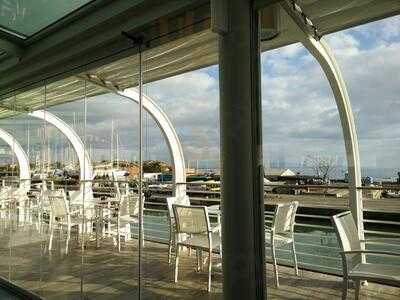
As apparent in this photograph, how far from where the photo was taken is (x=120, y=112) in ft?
10.4

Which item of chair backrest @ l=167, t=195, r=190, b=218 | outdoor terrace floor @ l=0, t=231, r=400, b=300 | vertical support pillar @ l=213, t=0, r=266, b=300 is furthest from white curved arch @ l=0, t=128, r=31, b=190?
vertical support pillar @ l=213, t=0, r=266, b=300

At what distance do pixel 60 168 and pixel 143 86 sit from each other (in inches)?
61.0

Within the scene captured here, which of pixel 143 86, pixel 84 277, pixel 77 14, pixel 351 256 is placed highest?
pixel 77 14

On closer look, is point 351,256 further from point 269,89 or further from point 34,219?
point 34,219

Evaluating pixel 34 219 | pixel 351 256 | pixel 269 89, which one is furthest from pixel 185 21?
pixel 34 219

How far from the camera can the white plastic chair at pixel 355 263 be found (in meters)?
2.18

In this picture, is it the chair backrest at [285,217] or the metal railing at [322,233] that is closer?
the metal railing at [322,233]

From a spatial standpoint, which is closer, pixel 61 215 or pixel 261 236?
pixel 261 236

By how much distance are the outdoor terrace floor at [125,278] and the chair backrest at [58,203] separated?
11.3 inches

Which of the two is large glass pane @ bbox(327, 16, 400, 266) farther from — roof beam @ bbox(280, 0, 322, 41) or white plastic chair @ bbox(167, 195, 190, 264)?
white plastic chair @ bbox(167, 195, 190, 264)

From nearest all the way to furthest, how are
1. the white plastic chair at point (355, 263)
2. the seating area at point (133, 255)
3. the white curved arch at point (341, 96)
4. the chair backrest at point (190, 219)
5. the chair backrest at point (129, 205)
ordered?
the white curved arch at point (341, 96)
the white plastic chair at point (355, 263)
the seating area at point (133, 255)
the chair backrest at point (129, 205)
the chair backrest at point (190, 219)

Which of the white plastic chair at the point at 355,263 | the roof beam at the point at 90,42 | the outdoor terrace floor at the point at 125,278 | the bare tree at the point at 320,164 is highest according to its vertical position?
the roof beam at the point at 90,42

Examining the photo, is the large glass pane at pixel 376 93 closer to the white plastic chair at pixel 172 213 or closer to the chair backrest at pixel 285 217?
the chair backrest at pixel 285 217

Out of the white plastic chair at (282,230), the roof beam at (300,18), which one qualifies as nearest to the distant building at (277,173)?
the white plastic chair at (282,230)
